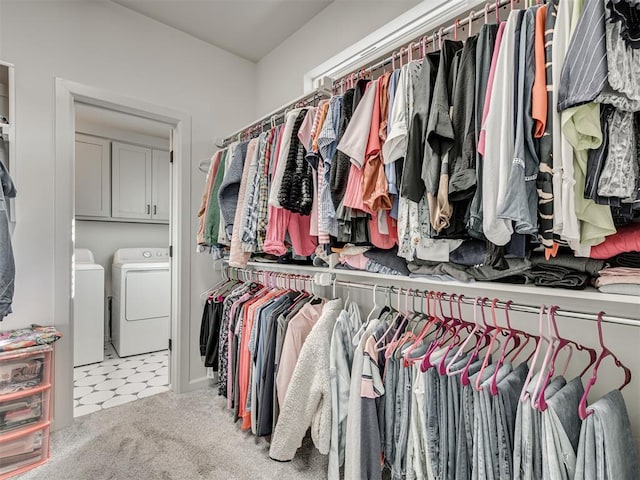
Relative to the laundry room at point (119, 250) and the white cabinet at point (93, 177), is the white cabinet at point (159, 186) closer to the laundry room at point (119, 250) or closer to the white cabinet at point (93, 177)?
the laundry room at point (119, 250)

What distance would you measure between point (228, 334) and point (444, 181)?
1.64 meters

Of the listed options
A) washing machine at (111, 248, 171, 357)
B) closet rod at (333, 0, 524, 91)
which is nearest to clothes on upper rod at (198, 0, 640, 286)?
closet rod at (333, 0, 524, 91)

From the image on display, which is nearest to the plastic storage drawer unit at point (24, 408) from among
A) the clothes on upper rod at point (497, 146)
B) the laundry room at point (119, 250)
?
the laundry room at point (119, 250)

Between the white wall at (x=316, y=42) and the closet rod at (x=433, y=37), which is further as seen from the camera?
the white wall at (x=316, y=42)

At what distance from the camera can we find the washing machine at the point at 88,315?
3051 millimetres

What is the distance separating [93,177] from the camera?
3.54 meters

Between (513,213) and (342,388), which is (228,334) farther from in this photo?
(513,213)

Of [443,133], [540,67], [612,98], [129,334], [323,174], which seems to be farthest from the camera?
[129,334]

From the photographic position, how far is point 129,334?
333cm

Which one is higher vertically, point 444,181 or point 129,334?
point 444,181

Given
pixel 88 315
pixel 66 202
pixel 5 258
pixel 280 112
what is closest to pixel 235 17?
pixel 280 112

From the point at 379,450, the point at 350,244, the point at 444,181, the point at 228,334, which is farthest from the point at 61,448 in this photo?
the point at 444,181

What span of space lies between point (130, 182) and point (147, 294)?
1.35 m

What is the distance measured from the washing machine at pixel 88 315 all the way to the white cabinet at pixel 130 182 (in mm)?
833
